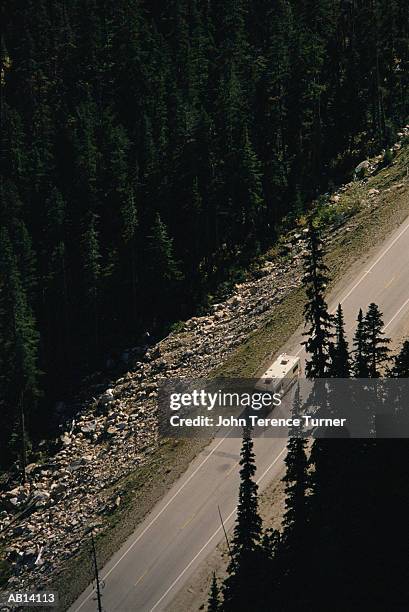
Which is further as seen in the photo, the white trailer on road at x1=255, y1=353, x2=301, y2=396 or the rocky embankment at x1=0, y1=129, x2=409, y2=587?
the white trailer on road at x1=255, y1=353, x2=301, y2=396

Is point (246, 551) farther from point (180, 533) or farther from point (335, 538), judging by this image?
point (180, 533)

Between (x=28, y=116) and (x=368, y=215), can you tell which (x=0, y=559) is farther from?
(x=28, y=116)

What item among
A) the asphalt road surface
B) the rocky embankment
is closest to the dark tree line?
the asphalt road surface

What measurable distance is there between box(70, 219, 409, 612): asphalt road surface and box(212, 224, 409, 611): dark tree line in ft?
14.4

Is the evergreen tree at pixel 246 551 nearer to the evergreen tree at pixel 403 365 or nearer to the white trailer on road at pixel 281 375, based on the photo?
the evergreen tree at pixel 403 365

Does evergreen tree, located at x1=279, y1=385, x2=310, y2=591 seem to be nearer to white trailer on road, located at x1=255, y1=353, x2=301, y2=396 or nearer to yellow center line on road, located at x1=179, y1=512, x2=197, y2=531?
yellow center line on road, located at x1=179, y1=512, x2=197, y2=531

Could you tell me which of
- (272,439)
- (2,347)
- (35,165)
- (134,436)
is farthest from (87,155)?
(272,439)

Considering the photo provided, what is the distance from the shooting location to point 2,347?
56.9 meters

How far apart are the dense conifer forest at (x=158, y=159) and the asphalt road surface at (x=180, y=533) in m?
16.4

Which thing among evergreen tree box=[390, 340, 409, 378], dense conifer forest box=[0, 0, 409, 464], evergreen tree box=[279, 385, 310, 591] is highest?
dense conifer forest box=[0, 0, 409, 464]

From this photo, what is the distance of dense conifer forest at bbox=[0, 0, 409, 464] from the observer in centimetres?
6681

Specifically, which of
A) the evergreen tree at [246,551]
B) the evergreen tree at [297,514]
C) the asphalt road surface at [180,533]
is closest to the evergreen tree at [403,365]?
the evergreen tree at [297,514]

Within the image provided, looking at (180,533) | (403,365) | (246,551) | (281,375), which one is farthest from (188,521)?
(403,365)

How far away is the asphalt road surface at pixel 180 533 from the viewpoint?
4075 centimetres
